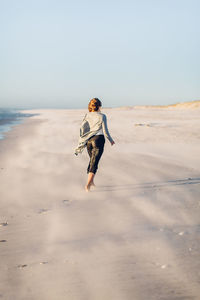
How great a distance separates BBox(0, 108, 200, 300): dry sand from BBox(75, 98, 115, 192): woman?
1.71ft

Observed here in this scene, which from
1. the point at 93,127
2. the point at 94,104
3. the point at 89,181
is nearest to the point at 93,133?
the point at 93,127

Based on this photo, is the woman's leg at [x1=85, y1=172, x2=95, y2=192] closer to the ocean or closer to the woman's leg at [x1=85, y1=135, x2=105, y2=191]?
the woman's leg at [x1=85, y1=135, x2=105, y2=191]

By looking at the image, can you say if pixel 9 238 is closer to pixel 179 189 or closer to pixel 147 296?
pixel 147 296

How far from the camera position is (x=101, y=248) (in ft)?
12.9

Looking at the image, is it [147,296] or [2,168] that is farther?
[2,168]

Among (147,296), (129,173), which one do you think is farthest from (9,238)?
(129,173)

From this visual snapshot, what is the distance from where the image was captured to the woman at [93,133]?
6.59 meters

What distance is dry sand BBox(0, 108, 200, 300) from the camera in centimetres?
314

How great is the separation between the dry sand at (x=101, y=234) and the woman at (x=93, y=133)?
0.52 metres

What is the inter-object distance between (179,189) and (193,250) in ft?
9.71

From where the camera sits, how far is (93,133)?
670cm

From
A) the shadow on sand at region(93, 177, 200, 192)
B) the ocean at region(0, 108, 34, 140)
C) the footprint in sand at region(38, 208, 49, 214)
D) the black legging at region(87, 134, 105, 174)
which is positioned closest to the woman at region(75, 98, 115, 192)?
the black legging at region(87, 134, 105, 174)

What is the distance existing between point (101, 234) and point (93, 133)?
2.80 meters

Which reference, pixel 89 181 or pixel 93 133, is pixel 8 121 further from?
pixel 89 181
